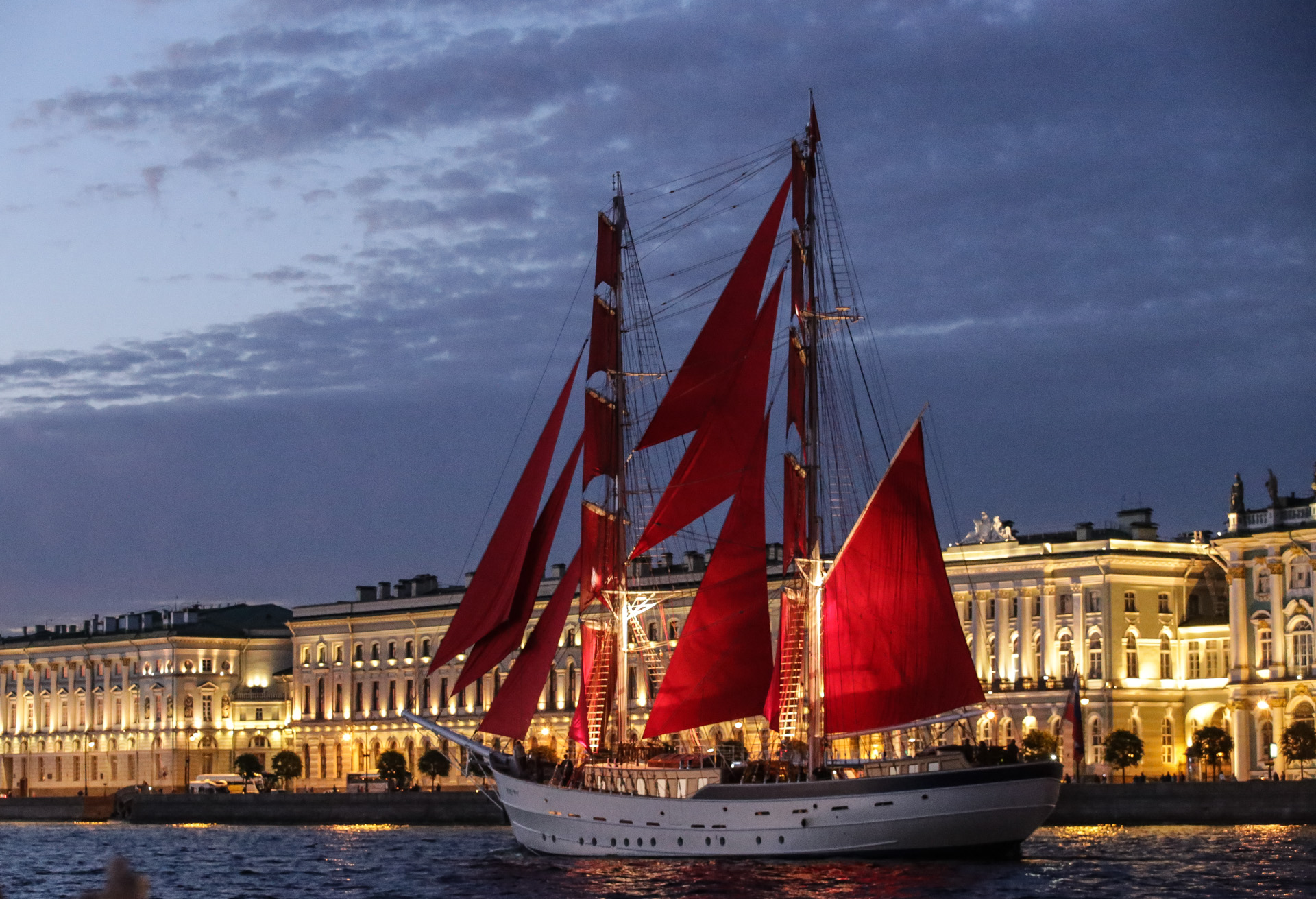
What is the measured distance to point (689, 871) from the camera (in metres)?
47.9

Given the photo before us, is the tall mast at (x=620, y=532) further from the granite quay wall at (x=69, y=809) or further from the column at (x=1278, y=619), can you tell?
the granite quay wall at (x=69, y=809)

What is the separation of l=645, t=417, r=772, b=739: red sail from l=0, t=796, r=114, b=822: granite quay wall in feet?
184

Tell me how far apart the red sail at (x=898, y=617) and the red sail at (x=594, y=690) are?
711cm

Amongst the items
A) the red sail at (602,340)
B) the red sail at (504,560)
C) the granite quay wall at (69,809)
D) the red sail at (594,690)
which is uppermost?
the red sail at (602,340)

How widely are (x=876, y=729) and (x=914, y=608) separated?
280 cm

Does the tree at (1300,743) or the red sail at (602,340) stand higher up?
the red sail at (602,340)

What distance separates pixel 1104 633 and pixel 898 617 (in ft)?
118

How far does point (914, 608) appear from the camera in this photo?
50.0 meters

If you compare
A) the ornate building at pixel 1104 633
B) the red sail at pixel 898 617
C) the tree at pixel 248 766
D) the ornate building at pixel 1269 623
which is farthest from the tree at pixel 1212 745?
the tree at pixel 248 766

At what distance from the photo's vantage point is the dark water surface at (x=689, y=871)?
4325 cm

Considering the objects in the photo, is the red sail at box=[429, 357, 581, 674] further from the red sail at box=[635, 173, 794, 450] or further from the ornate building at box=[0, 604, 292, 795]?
the ornate building at box=[0, 604, 292, 795]

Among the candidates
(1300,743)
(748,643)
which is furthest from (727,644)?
(1300,743)

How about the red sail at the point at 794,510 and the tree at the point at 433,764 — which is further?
the tree at the point at 433,764

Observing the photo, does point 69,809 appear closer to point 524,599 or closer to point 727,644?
point 524,599
